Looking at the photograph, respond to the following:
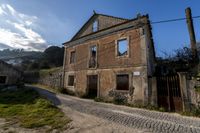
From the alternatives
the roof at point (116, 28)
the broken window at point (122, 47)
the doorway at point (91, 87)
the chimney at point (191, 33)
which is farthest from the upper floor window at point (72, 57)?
the chimney at point (191, 33)

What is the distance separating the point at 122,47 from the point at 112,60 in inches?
56.3

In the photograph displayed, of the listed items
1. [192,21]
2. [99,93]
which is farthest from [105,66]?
[192,21]

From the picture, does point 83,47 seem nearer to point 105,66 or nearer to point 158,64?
point 105,66

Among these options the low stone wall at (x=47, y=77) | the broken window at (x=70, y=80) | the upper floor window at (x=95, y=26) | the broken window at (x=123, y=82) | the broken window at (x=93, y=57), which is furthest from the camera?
the low stone wall at (x=47, y=77)

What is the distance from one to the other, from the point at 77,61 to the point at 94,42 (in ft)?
10.1

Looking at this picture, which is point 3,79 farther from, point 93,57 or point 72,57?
point 93,57

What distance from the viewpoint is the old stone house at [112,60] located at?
35.0 ft

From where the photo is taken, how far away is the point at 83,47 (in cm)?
1565

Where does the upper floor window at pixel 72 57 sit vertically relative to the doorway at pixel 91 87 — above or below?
above

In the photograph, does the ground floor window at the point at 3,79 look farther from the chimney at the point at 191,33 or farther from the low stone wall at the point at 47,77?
the chimney at the point at 191,33

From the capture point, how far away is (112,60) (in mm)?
12594

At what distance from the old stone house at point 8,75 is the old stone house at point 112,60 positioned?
28.6ft

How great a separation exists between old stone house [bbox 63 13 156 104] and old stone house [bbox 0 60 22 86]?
344 inches

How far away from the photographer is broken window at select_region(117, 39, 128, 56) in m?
12.0
